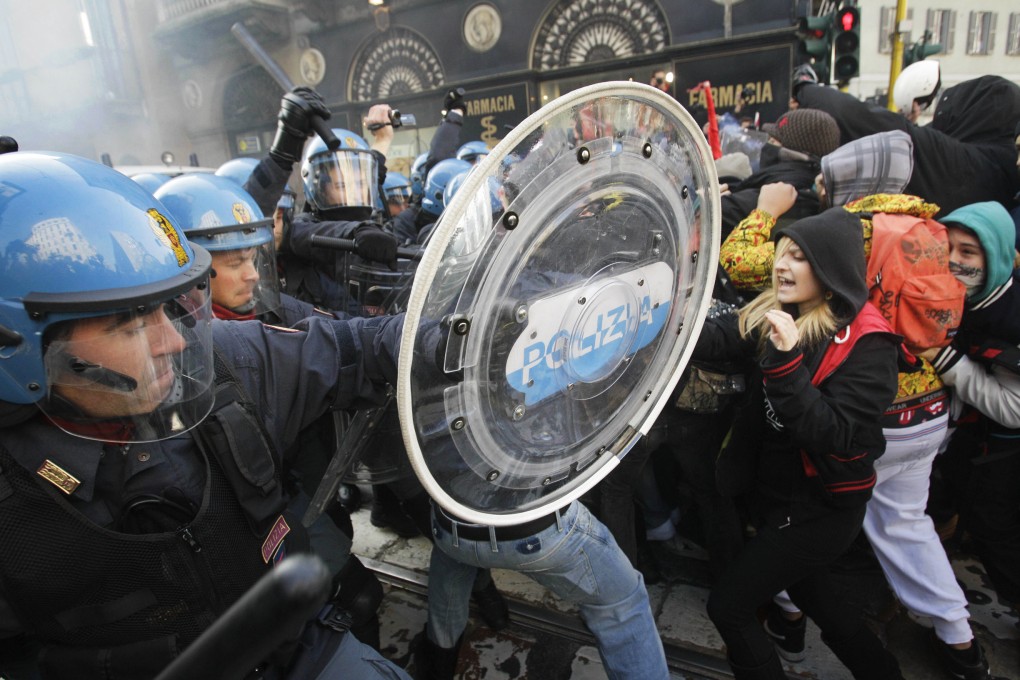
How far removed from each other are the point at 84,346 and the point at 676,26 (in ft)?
39.8

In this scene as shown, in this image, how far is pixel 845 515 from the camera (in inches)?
76.7

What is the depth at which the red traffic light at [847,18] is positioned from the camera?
7.01 metres

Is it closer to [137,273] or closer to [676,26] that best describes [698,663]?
[137,273]

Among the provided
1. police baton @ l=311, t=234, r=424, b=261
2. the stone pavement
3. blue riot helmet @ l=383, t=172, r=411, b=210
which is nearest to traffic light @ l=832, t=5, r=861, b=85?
blue riot helmet @ l=383, t=172, r=411, b=210

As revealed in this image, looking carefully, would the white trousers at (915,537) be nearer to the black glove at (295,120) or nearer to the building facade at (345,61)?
the black glove at (295,120)

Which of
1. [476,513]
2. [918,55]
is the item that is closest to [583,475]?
[476,513]

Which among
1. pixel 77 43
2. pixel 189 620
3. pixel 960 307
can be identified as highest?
pixel 77 43

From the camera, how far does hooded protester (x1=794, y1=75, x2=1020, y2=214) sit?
2824 millimetres

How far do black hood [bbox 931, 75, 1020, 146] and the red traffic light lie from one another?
4.78m

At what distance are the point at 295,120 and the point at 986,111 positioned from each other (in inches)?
142

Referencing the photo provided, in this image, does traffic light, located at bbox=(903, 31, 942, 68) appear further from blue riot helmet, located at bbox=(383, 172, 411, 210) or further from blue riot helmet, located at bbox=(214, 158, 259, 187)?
blue riot helmet, located at bbox=(214, 158, 259, 187)

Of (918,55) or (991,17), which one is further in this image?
(991,17)

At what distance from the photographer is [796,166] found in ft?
9.37

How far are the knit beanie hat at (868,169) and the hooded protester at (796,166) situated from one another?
Result: 20 cm
